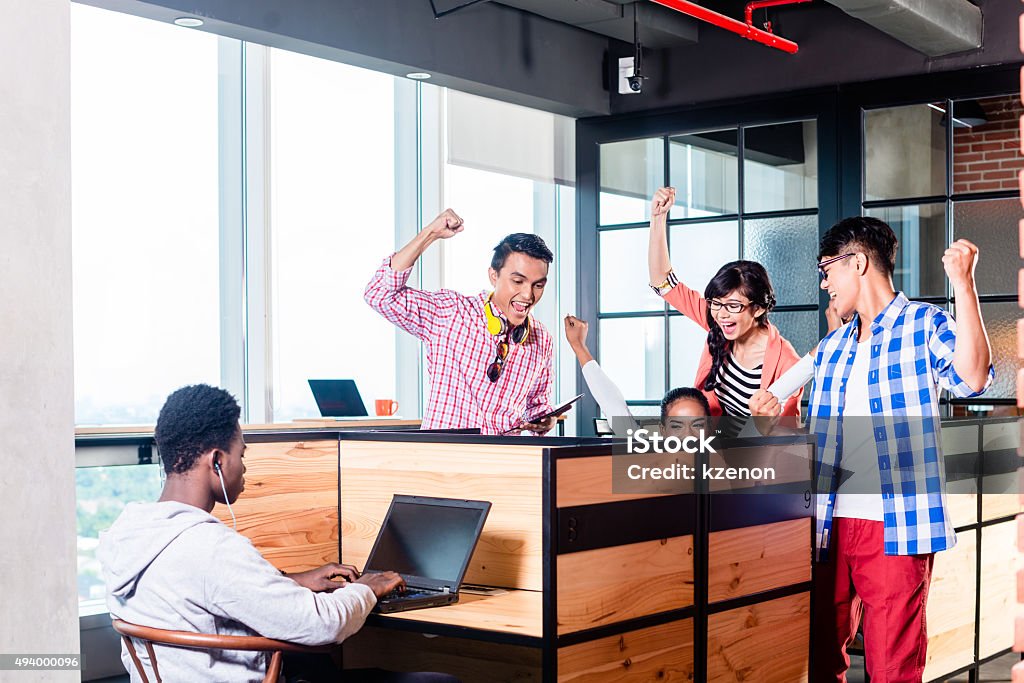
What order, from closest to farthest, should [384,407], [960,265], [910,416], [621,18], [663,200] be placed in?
[960,265] < [910,416] < [663,200] < [384,407] < [621,18]

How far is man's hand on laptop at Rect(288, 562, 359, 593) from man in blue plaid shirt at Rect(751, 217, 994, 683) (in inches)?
56.8

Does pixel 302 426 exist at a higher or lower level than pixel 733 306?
lower


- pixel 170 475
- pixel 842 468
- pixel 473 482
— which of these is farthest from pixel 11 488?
pixel 842 468

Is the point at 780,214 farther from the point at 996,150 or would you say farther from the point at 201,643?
the point at 201,643

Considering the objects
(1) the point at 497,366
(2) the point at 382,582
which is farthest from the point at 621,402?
(2) the point at 382,582

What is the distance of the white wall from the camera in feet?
5.14

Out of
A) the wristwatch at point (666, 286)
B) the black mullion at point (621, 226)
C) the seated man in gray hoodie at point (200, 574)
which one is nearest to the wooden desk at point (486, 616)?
the seated man in gray hoodie at point (200, 574)

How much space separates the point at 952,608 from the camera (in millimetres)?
4250

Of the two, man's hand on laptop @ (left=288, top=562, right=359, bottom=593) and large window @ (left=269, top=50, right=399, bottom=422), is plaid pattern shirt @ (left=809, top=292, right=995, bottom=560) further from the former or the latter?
large window @ (left=269, top=50, right=399, bottom=422)

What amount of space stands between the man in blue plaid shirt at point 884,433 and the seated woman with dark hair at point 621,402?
0.38 metres

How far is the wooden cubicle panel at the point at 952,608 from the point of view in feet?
13.5

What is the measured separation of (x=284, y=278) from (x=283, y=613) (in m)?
3.51

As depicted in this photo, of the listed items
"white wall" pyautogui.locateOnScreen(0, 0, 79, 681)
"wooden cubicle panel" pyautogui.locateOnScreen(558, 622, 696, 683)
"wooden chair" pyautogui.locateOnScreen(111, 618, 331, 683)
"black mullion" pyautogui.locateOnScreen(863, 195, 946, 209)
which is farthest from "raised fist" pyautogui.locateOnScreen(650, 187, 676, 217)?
"white wall" pyautogui.locateOnScreen(0, 0, 79, 681)

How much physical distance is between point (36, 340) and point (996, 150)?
22.7 ft
